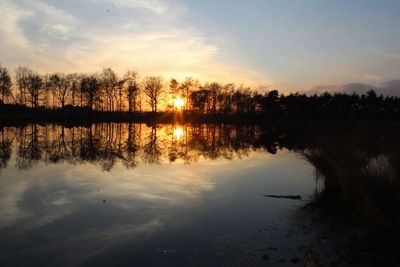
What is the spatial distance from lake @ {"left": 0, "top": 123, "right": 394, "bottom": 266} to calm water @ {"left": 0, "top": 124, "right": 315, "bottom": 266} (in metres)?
0.03

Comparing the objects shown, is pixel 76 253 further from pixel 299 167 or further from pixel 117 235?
pixel 299 167

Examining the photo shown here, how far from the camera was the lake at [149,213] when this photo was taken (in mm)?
8305

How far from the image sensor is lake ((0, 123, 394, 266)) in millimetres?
8305

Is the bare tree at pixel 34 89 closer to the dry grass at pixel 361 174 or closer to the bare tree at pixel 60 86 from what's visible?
the bare tree at pixel 60 86

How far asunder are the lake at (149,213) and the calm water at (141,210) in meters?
0.03

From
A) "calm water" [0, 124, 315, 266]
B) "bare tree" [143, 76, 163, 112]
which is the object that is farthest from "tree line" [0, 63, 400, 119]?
"calm water" [0, 124, 315, 266]

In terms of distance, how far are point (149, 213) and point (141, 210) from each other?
16.7 inches

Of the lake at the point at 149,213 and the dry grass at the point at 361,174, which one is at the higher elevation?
the dry grass at the point at 361,174

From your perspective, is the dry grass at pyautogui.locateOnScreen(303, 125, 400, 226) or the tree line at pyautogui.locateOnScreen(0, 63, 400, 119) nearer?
the dry grass at pyautogui.locateOnScreen(303, 125, 400, 226)

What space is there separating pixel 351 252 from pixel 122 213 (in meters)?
6.06

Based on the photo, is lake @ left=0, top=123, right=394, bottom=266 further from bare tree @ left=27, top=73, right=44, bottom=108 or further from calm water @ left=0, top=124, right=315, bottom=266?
bare tree @ left=27, top=73, right=44, bottom=108

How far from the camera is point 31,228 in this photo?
9.98 meters

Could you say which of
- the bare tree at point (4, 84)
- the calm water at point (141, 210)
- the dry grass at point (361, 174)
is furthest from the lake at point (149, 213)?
the bare tree at point (4, 84)

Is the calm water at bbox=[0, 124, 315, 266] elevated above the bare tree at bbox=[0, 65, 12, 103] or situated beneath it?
situated beneath
